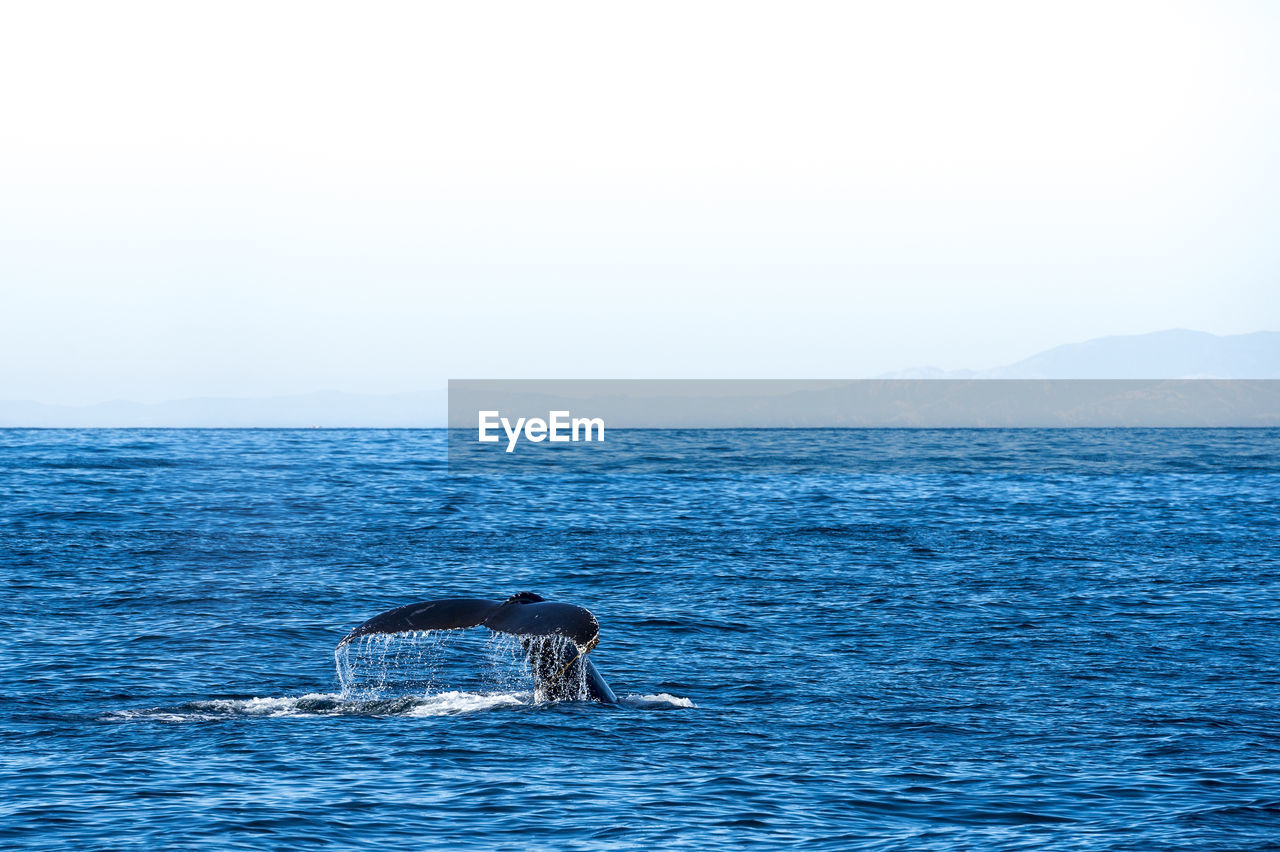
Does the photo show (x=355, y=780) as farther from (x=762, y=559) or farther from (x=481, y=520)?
(x=481, y=520)

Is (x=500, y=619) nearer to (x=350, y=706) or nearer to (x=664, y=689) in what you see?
(x=350, y=706)

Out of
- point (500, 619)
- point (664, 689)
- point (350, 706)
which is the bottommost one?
point (664, 689)

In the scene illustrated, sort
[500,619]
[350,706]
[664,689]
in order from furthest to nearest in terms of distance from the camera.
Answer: [664,689] → [350,706] → [500,619]

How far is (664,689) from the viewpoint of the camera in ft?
68.0

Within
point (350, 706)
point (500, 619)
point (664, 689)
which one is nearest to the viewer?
point (500, 619)

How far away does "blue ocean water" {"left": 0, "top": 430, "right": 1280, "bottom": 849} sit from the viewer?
13.6m

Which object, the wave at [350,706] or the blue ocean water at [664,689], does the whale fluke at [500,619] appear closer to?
the blue ocean water at [664,689]

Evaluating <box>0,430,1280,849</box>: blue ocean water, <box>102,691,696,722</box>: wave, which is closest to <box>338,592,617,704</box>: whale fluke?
<box>0,430,1280,849</box>: blue ocean water

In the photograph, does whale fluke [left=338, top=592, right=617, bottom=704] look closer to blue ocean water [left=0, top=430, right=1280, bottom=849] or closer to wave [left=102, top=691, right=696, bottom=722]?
blue ocean water [left=0, top=430, right=1280, bottom=849]

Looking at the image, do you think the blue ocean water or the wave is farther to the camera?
the wave

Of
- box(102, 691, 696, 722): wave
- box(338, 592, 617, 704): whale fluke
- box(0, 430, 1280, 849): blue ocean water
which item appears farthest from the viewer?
box(102, 691, 696, 722): wave

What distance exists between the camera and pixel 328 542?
42406 millimetres

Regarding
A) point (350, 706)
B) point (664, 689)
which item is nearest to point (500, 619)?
point (350, 706)

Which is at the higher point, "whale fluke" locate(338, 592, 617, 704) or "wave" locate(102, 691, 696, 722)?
"whale fluke" locate(338, 592, 617, 704)
